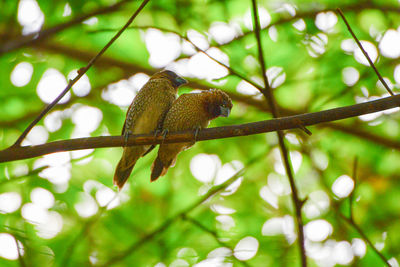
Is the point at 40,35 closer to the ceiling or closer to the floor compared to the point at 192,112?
closer to the ceiling

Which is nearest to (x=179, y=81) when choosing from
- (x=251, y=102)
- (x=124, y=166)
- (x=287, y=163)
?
(x=124, y=166)

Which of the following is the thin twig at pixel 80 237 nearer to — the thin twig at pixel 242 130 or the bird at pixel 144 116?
the bird at pixel 144 116

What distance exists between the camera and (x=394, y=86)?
14.9 ft

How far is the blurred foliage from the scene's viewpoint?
14.1 feet

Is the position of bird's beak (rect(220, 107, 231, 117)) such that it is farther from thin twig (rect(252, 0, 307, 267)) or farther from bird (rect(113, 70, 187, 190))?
thin twig (rect(252, 0, 307, 267))

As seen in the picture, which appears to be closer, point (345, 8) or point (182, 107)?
point (182, 107)

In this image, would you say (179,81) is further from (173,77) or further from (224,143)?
(224,143)

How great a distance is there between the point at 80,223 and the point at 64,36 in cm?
215

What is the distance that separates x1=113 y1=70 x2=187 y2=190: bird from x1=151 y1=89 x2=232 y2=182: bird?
0.12 metres

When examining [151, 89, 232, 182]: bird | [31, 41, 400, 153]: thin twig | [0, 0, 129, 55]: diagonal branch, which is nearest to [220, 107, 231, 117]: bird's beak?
[151, 89, 232, 182]: bird

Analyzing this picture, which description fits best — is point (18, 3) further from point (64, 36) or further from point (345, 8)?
point (345, 8)

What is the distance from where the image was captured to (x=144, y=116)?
146 inches

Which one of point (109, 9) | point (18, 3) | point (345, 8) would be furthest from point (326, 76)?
point (18, 3)

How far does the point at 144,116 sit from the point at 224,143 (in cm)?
175
